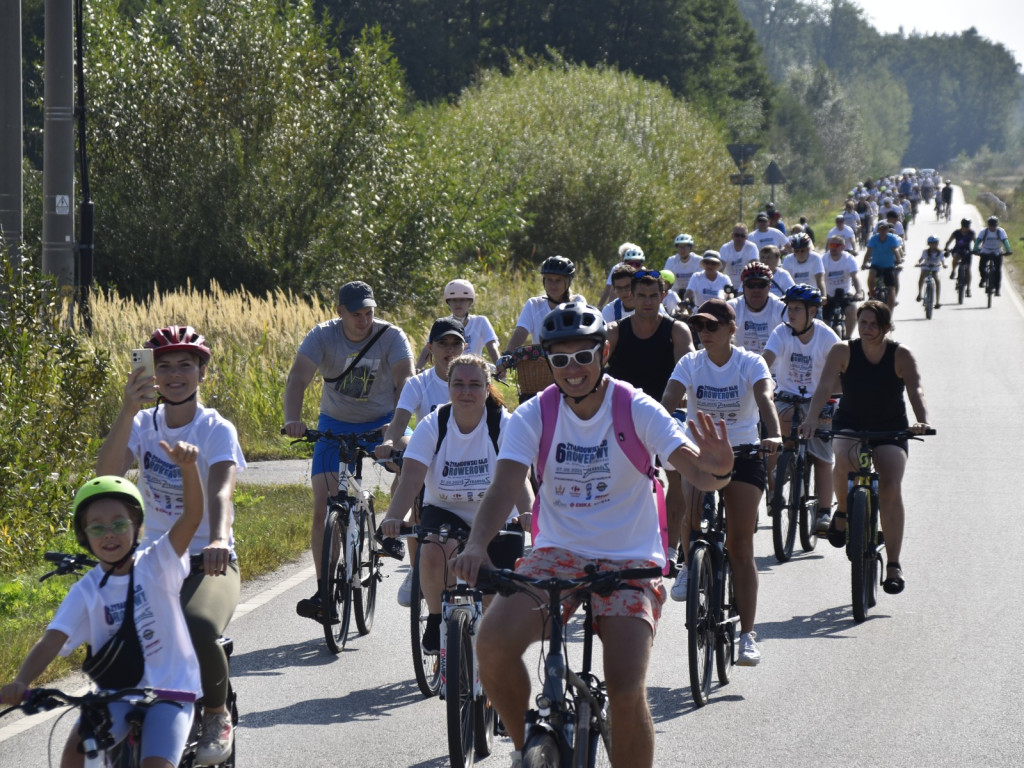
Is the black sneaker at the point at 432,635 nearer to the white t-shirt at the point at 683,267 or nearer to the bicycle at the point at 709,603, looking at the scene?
the bicycle at the point at 709,603

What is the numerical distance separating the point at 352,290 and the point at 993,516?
6257 millimetres

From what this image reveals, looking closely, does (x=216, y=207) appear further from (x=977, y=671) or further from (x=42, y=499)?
(x=977, y=671)

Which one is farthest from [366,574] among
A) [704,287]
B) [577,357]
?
[704,287]

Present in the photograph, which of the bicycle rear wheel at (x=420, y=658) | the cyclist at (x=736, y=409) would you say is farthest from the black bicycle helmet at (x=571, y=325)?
the cyclist at (x=736, y=409)

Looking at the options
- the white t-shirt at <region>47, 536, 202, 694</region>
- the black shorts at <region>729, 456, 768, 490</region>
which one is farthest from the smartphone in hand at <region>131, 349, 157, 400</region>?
the black shorts at <region>729, 456, 768, 490</region>

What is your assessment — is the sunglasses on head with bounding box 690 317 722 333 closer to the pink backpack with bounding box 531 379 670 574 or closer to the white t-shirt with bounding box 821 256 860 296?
the pink backpack with bounding box 531 379 670 574

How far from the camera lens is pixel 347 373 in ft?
29.3

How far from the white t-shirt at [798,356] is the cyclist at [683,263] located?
8.46 meters

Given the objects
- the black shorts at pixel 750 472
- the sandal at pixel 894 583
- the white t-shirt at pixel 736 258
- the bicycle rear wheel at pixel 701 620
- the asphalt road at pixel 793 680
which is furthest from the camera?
the white t-shirt at pixel 736 258

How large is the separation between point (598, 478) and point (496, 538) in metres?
1.87

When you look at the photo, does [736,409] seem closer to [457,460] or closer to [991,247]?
[457,460]

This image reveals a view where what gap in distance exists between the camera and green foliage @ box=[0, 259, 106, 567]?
9.75 metres

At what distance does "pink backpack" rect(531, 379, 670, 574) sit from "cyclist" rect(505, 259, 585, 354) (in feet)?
19.3

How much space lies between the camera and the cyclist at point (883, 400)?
9.47 m
